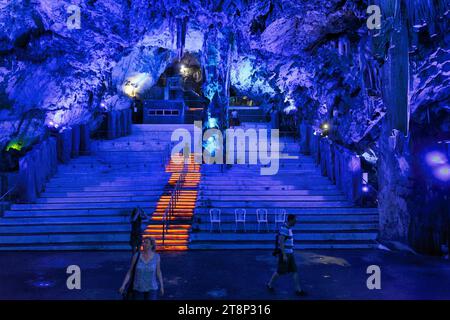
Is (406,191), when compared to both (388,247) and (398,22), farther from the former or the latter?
(398,22)

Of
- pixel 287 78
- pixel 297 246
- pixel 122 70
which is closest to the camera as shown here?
pixel 297 246

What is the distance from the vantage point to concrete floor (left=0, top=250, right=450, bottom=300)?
644cm

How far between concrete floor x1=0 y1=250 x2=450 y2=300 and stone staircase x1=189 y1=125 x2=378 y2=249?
704 mm

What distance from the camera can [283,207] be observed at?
12055 millimetres

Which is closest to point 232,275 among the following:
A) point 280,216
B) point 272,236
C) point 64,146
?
point 272,236

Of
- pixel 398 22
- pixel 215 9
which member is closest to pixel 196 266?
pixel 398 22

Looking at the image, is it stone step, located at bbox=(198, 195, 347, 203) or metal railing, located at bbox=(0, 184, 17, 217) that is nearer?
metal railing, located at bbox=(0, 184, 17, 217)

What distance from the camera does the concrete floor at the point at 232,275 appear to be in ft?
21.1

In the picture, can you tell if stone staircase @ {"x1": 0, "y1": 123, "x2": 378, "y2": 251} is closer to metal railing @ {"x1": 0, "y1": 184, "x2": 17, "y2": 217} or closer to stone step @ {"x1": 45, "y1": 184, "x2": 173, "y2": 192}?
stone step @ {"x1": 45, "y1": 184, "x2": 173, "y2": 192}

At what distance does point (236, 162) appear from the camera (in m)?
16.5

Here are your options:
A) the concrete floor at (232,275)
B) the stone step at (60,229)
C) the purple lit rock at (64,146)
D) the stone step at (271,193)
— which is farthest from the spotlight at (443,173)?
the purple lit rock at (64,146)

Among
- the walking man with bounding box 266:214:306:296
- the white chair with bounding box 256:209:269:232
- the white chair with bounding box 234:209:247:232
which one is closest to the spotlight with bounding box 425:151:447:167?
the white chair with bounding box 256:209:269:232

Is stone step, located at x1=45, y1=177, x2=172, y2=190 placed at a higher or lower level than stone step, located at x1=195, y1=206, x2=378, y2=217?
higher
